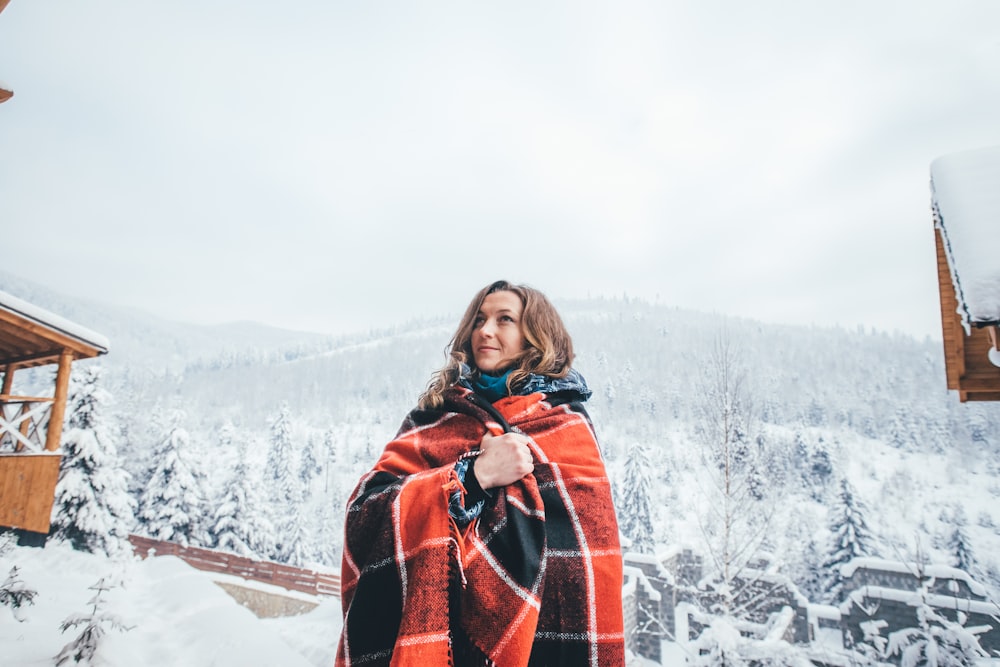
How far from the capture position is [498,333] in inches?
71.9

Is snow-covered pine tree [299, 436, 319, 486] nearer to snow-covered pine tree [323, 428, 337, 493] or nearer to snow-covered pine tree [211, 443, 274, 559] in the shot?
snow-covered pine tree [323, 428, 337, 493]

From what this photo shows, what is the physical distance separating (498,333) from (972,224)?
3488 mm

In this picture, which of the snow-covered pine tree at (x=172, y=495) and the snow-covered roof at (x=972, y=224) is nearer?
the snow-covered roof at (x=972, y=224)

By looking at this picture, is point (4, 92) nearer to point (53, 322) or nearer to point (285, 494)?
point (53, 322)

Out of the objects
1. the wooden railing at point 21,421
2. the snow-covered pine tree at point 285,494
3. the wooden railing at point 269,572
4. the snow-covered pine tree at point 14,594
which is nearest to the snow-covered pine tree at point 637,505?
the wooden railing at point 269,572

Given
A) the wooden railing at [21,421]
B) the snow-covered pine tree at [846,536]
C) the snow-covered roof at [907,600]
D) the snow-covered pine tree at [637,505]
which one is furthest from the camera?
the snow-covered pine tree at [637,505]

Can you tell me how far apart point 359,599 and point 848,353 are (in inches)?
3532

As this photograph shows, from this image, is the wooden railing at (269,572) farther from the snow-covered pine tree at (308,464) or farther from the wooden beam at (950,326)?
the snow-covered pine tree at (308,464)

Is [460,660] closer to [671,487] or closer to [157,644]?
[157,644]

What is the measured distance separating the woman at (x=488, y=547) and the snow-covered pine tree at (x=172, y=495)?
79.1 ft

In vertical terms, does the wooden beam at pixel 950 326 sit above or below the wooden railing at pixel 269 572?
above

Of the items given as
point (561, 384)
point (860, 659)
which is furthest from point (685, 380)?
point (561, 384)

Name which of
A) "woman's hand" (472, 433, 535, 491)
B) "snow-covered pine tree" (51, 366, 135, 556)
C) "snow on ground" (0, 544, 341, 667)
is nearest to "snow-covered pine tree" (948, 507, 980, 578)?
"snow on ground" (0, 544, 341, 667)

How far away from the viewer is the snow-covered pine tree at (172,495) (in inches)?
807
